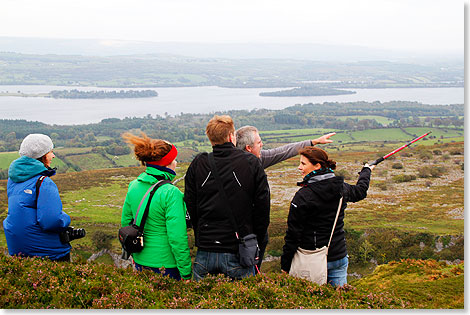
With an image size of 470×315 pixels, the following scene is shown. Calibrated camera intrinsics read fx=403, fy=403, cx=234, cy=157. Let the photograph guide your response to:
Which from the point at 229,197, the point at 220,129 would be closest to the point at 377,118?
the point at 220,129

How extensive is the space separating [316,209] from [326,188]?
0.27 metres

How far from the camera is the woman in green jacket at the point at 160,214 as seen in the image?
4.53 meters

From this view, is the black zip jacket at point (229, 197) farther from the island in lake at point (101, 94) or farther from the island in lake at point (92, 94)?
the island in lake at point (101, 94)

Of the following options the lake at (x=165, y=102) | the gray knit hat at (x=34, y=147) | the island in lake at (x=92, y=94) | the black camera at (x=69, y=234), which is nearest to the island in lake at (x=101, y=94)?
the island in lake at (x=92, y=94)

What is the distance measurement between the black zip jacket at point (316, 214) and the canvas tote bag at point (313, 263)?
0.18 feet

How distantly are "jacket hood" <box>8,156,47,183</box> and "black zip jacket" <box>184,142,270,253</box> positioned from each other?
1.88 m

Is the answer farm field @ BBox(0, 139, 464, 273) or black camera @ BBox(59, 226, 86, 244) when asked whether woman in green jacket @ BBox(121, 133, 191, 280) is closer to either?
black camera @ BBox(59, 226, 86, 244)

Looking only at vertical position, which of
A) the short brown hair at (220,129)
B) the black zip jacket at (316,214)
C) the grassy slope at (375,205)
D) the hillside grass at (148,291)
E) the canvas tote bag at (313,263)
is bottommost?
the grassy slope at (375,205)

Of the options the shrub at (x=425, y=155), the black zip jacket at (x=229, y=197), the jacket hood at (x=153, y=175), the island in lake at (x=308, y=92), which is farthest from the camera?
the island in lake at (x=308, y=92)

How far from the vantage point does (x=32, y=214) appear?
15.9ft

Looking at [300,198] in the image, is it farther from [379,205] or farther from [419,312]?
[379,205]

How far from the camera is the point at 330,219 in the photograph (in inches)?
186

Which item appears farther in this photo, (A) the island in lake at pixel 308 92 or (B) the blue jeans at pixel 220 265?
(A) the island in lake at pixel 308 92

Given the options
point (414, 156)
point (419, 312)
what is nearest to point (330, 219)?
point (419, 312)
